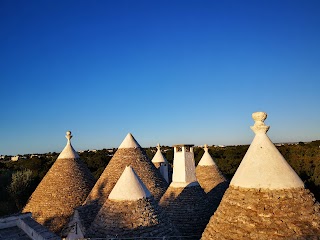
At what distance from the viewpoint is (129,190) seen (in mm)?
7602

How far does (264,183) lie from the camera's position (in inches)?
195

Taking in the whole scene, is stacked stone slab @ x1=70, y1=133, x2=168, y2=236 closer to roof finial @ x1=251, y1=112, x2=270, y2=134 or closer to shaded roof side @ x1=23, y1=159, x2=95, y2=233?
shaded roof side @ x1=23, y1=159, x2=95, y2=233

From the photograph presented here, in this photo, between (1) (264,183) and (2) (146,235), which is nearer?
(1) (264,183)

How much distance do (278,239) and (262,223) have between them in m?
0.30

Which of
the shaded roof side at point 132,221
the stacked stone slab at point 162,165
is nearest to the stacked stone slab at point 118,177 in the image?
the shaded roof side at point 132,221

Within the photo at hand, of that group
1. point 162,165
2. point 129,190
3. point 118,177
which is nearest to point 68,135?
point 118,177

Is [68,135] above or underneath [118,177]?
above

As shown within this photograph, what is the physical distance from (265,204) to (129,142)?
8174mm

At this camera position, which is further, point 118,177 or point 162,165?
point 162,165

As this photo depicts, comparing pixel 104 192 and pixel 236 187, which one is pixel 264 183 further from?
pixel 104 192

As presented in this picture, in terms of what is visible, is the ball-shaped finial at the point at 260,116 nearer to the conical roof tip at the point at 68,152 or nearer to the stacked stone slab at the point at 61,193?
the stacked stone slab at the point at 61,193

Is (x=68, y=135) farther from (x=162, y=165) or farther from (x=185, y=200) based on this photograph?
(x=185, y=200)

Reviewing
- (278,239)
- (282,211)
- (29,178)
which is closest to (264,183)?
(282,211)

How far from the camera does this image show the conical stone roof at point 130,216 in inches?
278
